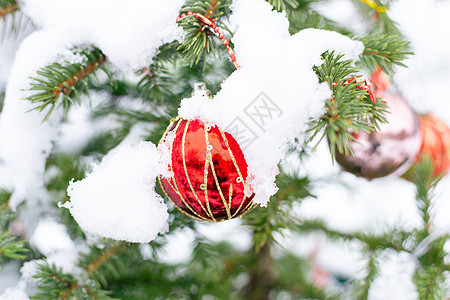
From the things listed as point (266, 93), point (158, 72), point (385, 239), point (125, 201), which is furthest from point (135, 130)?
point (385, 239)

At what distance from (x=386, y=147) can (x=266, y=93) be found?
435 millimetres

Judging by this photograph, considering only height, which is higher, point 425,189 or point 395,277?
point 425,189

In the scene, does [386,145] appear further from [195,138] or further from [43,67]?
[43,67]

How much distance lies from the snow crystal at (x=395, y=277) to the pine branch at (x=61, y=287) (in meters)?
0.67

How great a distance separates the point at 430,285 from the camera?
28.2 inches

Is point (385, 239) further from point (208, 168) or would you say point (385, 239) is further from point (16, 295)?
point (16, 295)

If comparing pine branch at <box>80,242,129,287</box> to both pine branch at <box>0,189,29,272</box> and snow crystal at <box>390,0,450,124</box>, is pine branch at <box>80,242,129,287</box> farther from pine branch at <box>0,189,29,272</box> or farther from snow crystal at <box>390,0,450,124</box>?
snow crystal at <box>390,0,450,124</box>

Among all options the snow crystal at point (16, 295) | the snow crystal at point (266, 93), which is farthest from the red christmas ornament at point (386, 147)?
the snow crystal at point (16, 295)

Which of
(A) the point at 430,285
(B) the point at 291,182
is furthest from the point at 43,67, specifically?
(A) the point at 430,285

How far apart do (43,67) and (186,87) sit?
332 millimetres

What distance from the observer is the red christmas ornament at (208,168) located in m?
0.49

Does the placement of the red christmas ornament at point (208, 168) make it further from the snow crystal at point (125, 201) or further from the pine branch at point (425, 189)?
the pine branch at point (425, 189)

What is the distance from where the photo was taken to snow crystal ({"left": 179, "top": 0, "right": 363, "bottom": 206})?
1.41 feet

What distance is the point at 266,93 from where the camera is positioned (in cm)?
44
